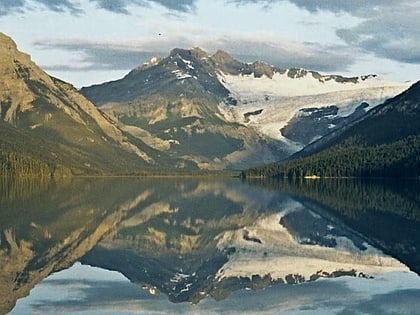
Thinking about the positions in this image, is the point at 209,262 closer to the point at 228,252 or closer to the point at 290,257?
the point at 228,252

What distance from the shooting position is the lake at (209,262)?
37.4 meters

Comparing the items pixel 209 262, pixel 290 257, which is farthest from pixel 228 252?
pixel 209 262

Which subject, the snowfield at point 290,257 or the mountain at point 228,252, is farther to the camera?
the snowfield at point 290,257

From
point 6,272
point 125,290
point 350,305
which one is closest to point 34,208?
point 6,272

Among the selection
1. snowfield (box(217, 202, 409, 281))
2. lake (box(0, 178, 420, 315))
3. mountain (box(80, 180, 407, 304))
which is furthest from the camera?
snowfield (box(217, 202, 409, 281))

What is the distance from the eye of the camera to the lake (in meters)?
37.4

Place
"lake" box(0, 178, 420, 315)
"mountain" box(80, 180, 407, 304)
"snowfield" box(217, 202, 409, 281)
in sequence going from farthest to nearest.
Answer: "snowfield" box(217, 202, 409, 281) → "mountain" box(80, 180, 407, 304) → "lake" box(0, 178, 420, 315)

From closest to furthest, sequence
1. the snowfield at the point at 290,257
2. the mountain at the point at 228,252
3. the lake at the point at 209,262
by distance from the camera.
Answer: the lake at the point at 209,262 < the mountain at the point at 228,252 < the snowfield at the point at 290,257

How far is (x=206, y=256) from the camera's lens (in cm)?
5750

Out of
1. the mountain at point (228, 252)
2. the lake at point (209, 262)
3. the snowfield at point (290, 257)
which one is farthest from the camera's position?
the snowfield at point (290, 257)

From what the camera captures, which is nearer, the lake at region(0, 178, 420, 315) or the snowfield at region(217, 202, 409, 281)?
the lake at region(0, 178, 420, 315)

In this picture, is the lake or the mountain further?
the mountain

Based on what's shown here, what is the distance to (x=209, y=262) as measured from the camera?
54.2 meters

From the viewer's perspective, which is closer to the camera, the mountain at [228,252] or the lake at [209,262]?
the lake at [209,262]
